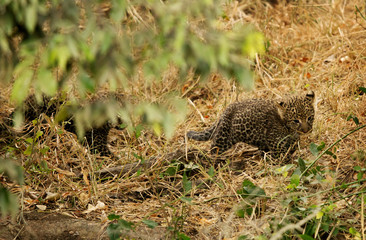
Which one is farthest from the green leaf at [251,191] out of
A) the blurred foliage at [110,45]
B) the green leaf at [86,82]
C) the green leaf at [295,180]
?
the green leaf at [86,82]

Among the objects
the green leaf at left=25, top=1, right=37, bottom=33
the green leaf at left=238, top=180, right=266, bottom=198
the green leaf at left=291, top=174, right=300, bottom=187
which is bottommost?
the green leaf at left=238, top=180, right=266, bottom=198

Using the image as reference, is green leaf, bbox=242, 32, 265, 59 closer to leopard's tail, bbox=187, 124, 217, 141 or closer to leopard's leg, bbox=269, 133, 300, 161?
leopard's leg, bbox=269, 133, 300, 161

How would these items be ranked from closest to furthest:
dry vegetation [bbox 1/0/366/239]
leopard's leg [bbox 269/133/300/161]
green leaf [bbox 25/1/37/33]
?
1. green leaf [bbox 25/1/37/33]
2. dry vegetation [bbox 1/0/366/239]
3. leopard's leg [bbox 269/133/300/161]

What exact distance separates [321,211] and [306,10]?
5.78 metres

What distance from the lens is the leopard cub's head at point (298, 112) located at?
18.4ft

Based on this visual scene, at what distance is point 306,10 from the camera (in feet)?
29.0

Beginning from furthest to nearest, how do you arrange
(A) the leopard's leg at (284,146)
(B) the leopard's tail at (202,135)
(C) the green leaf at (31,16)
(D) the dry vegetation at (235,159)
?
(B) the leopard's tail at (202,135), (A) the leopard's leg at (284,146), (D) the dry vegetation at (235,159), (C) the green leaf at (31,16)

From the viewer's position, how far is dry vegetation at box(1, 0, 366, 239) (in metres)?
4.30

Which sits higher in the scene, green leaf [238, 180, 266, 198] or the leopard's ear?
green leaf [238, 180, 266, 198]

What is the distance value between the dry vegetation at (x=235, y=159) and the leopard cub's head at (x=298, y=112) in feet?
0.83

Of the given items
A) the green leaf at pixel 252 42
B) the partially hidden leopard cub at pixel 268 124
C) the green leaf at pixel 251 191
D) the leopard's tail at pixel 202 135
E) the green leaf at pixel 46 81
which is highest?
the green leaf at pixel 252 42

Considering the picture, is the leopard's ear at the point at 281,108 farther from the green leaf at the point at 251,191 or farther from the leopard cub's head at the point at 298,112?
the green leaf at the point at 251,191

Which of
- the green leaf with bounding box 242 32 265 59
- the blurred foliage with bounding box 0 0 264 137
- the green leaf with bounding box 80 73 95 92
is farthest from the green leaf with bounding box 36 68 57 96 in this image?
the green leaf with bounding box 242 32 265 59

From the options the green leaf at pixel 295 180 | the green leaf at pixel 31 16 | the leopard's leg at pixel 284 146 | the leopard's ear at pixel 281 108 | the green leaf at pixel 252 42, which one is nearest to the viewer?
the green leaf at pixel 31 16
